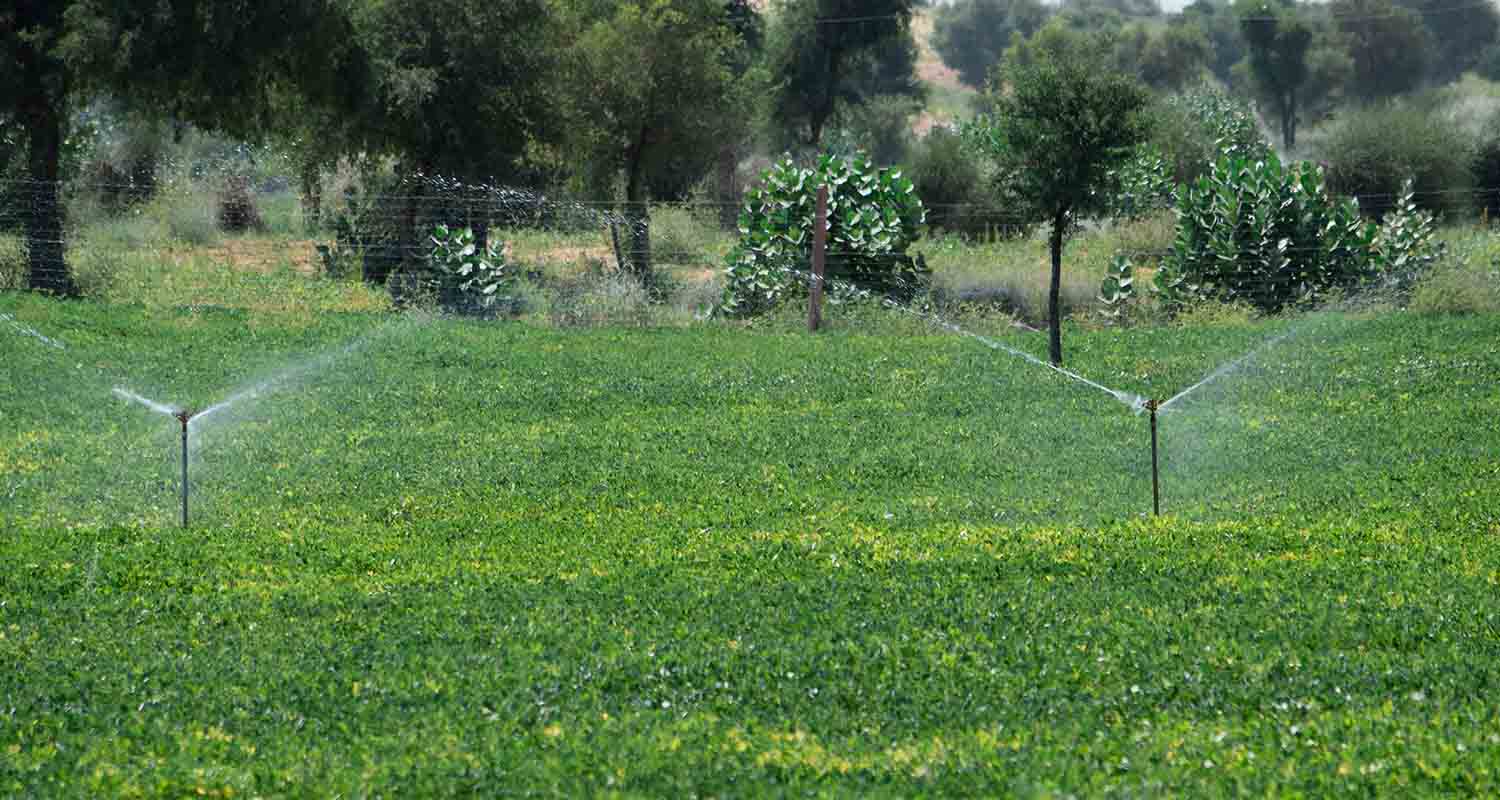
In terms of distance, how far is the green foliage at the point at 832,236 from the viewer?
74.1ft

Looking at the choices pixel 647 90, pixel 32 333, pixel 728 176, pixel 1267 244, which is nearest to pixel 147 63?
pixel 32 333

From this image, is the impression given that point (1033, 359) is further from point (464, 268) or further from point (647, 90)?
point (647, 90)

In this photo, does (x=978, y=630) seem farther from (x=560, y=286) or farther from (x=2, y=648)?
(x=560, y=286)

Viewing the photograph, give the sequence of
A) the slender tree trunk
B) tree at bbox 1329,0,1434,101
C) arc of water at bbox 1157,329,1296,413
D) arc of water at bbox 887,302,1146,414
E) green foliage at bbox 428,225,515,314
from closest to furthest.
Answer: arc of water at bbox 887,302,1146,414 < arc of water at bbox 1157,329,1296,413 < green foliage at bbox 428,225,515,314 < the slender tree trunk < tree at bbox 1329,0,1434,101

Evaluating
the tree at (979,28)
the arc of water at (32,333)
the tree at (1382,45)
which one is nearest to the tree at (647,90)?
the arc of water at (32,333)

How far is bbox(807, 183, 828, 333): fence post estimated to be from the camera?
20922 mm

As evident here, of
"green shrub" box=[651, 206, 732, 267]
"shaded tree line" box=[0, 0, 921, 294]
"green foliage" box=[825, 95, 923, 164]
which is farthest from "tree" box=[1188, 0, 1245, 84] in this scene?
"shaded tree line" box=[0, 0, 921, 294]

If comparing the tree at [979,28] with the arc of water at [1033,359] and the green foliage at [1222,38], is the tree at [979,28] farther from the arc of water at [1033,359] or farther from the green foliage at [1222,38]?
the arc of water at [1033,359]

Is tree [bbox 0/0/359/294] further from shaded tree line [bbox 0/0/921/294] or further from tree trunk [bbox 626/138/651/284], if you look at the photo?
tree trunk [bbox 626/138/651/284]

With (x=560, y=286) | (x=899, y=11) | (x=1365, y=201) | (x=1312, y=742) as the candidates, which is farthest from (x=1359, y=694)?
(x=899, y=11)

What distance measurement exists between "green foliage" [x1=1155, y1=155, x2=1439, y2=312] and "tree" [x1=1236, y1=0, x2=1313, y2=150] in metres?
54.3

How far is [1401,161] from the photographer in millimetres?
38438

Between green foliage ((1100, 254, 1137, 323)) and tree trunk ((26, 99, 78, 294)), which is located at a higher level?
tree trunk ((26, 99, 78, 294))

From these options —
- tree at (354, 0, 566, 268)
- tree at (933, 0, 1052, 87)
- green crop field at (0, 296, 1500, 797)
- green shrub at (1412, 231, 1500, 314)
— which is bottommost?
green crop field at (0, 296, 1500, 797)
